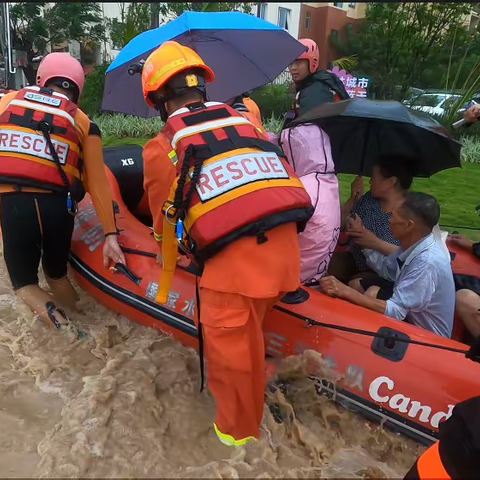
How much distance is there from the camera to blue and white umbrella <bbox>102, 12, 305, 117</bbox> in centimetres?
344

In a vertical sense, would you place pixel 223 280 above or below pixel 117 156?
above

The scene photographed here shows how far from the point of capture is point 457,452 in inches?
47.6

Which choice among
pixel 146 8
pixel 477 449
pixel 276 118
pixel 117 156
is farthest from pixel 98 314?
pixel 146 8

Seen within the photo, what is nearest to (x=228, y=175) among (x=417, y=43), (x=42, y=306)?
(x=42, y=306)

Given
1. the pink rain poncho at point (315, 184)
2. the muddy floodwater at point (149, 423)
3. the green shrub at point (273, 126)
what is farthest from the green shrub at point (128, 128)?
the pink rain poncho at point (315, 184)

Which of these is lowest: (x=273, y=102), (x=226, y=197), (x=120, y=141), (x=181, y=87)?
(x=120, y=141)

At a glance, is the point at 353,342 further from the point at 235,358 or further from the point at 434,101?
the point at 434,101

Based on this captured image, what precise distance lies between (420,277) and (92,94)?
437 inches

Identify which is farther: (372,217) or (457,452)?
(372,217)

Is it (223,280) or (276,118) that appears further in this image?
(276,118)

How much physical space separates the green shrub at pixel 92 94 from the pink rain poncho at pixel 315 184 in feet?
32.2

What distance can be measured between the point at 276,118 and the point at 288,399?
34.2 feet

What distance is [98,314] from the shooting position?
10.6ft

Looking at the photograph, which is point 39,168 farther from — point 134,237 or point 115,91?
point 115,91
